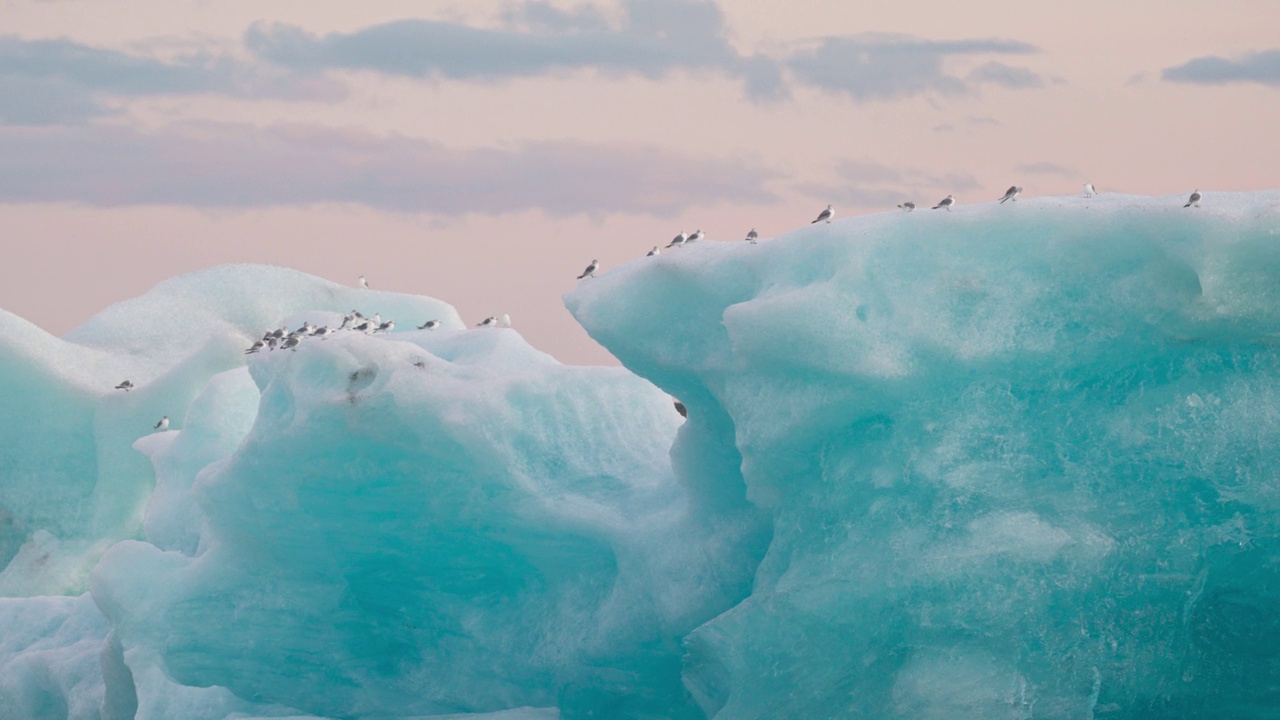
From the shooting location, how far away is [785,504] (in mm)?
8477

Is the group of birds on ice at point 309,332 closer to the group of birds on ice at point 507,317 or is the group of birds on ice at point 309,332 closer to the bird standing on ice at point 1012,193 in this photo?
the group of birds on ice at point 507,317

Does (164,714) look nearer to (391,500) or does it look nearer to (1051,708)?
(391,500)

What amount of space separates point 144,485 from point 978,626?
12890 mm

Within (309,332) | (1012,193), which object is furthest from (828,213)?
(309,332)

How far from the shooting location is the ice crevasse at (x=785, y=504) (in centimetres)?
752

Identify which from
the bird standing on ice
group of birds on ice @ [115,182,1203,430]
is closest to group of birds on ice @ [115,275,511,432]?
group of birds on ice @ [115,182,1203,430]

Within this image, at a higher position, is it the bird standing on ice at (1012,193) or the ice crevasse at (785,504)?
the bird standing on ice at (1012,193)

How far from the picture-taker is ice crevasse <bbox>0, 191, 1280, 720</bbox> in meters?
7.52

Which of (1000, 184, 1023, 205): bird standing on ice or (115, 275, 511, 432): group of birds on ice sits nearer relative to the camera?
(1000, 184, 1023, 205): bird standing on ice

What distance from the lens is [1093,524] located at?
7574 mm

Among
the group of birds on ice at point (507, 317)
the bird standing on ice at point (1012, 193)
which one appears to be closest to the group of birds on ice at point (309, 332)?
the group of birds on ice at point (507, 317)

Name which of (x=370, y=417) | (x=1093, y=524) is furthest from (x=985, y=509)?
(x=370, y=417)

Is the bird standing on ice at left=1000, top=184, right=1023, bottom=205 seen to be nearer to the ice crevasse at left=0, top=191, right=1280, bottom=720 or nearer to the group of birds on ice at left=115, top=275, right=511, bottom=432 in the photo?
the ice crevasse at left=0, top=191, right=1280, bottom=720

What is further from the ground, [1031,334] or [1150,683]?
[1031,334]
